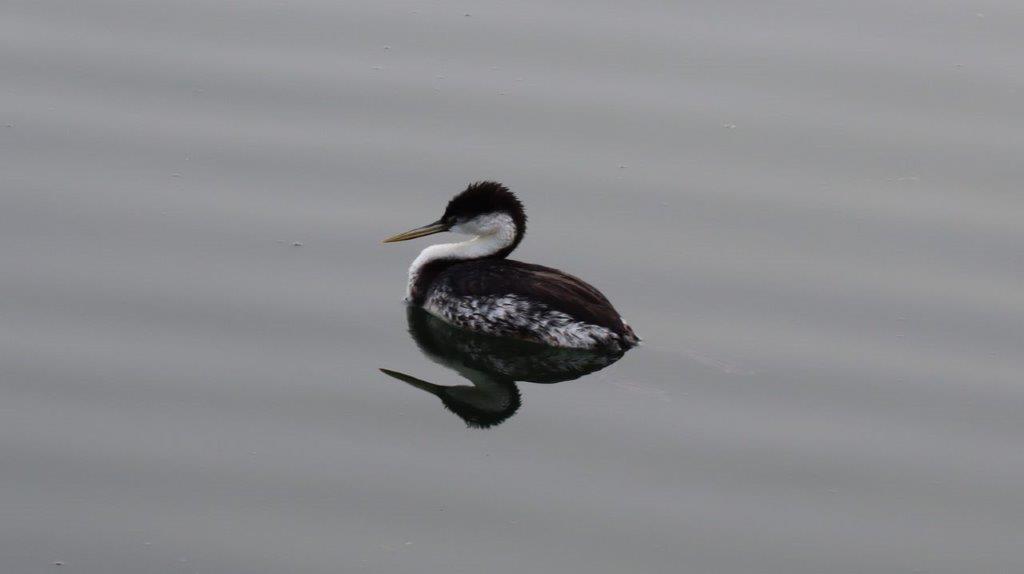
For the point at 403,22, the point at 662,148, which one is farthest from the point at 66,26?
the point at 662,148

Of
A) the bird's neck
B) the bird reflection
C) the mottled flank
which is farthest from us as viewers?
the bird's neck

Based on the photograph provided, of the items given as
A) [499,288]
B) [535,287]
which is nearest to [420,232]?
[499,288]

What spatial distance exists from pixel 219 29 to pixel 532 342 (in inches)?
148

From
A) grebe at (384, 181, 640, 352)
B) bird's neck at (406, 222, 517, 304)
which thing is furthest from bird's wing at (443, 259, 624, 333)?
bird's neck at (406, 222, 517, 304)

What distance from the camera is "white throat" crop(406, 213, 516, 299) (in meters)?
9.87

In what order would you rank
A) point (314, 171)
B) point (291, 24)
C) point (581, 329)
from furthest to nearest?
point (291, 24) → point (314, 171) → point (581, 329)

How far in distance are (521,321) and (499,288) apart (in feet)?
0.78

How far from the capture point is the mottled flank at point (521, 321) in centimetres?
923

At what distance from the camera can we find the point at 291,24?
12000 millimetres

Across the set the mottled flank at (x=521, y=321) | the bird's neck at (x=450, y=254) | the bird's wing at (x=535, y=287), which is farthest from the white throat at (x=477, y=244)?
the mottled flank at (x=521, y=321)

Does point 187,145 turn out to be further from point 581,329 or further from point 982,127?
point 982,127

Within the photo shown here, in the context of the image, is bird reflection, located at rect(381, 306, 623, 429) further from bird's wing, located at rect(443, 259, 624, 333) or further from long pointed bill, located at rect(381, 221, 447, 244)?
long pointed bill, located at rect(381, 221, 447, 244)

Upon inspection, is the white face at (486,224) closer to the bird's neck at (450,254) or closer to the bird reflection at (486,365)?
the bird's neck at (450,254)

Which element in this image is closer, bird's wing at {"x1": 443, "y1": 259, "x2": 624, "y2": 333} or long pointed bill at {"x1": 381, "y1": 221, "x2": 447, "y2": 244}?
bird's wing at {"x1": 443, "y1": 259, "x2": 624, "y2": 333}
